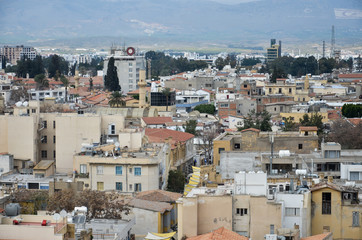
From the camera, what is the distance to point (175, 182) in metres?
34.9

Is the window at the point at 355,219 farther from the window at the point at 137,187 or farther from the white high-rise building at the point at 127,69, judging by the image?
the white high-rise building at the point at 127,69

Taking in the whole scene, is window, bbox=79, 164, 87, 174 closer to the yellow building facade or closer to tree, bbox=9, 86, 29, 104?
the yellow building facade

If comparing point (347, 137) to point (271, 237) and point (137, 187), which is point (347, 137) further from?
point (271, 237)

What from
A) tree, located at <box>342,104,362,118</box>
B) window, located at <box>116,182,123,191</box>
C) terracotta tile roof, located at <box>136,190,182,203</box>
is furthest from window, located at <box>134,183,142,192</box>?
tree, located at <box>342,104,362,118</box>

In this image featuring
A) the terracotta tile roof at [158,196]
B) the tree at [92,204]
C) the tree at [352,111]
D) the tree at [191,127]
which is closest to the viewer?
the tree at [92,204]

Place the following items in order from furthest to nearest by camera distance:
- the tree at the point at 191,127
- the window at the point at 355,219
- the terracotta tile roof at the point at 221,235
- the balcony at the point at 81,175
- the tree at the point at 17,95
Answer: the tree at the point at 17,95 < the tree at the point at 191,127 < the balcony at the point at 81,175 < the window at the point at 355,219 < the terracotta tile roof at the point at 221,235

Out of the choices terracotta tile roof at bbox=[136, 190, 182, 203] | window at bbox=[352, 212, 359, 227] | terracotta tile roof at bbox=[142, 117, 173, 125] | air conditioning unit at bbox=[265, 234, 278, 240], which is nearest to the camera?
air conditioning unit at bbox=[265, 234, 278, 240]

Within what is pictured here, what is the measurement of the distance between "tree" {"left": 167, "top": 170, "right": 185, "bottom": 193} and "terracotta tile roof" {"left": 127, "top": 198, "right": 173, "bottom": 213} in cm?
602

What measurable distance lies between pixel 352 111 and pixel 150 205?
35781 millimetres

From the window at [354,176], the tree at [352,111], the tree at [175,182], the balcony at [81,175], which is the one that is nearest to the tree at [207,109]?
the tree at [352,111]

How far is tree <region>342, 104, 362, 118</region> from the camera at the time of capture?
61062 mm

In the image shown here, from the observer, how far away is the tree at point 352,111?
200ft

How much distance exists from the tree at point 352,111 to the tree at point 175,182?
28.0 meters

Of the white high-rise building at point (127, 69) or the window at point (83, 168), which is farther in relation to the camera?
the white high-rise building at point (127, 69)
